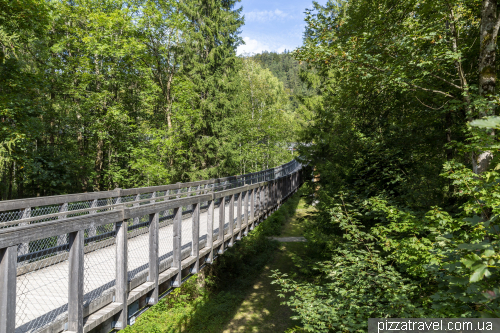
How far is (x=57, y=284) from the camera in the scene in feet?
11.8

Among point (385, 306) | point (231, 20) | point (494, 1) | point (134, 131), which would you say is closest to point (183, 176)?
point (134, 131)

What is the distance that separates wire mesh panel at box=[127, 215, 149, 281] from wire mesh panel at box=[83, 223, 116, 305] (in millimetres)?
253

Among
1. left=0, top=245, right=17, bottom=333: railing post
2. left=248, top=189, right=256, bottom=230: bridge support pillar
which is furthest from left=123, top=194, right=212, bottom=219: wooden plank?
left=248, top=189, right=256, bottom=230: bridge support pillar

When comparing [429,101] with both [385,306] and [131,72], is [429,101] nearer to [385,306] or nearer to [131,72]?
[385,306]

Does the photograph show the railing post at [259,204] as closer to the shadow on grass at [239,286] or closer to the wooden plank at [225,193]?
the wooden plank at [225,193]

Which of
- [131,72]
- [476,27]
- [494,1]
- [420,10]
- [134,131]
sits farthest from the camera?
[134,131]

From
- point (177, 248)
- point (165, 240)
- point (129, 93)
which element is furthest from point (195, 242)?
point (129, 93)

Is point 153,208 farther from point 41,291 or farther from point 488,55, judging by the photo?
point 488,55

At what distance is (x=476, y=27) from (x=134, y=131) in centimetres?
1605

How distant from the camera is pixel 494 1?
5.06 meters

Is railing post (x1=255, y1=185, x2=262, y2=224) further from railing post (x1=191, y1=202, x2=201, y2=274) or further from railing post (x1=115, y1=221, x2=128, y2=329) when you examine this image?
railing post (x1=115, y1=221, x2=128, y2=329)

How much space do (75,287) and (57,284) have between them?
3.70ft

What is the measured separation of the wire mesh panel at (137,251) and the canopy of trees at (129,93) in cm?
898

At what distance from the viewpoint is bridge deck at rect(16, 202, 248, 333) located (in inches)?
112
